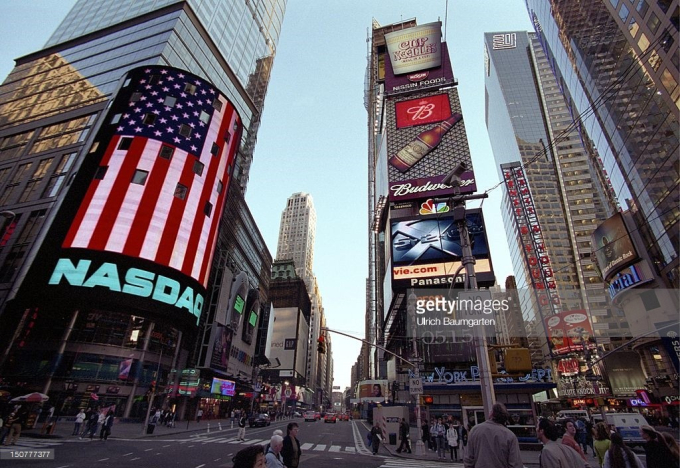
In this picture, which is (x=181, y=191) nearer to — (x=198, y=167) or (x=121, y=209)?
(x=198, y=167)

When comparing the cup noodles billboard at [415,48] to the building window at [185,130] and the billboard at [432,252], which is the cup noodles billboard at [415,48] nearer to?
the billboard at [432,252]

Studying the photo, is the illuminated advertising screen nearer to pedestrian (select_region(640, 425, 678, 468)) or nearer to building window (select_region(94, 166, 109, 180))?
building window (select_region(94, 166, 109, 180))

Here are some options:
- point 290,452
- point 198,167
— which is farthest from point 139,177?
point 290,452

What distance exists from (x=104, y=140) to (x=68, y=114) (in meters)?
19.5

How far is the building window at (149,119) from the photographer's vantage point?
42.9 m

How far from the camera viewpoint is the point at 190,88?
4772cm

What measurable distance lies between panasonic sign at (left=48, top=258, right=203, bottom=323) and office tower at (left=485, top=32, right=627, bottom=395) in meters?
46.2

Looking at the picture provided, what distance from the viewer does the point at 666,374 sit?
47.9m

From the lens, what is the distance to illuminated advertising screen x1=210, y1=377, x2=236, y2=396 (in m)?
52.7

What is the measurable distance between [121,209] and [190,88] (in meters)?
20.8

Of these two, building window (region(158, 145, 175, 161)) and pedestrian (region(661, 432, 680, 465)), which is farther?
building window (region(158, 145, 175, 161))

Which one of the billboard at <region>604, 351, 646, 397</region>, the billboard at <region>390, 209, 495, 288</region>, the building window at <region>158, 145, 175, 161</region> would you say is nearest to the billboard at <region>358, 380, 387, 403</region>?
the billboard at <region>604, 351, 646, 397</region>

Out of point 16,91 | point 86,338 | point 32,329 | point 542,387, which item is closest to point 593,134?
point 542,387

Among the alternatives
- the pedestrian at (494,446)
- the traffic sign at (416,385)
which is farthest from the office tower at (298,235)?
the pedestrian at (494,446)
